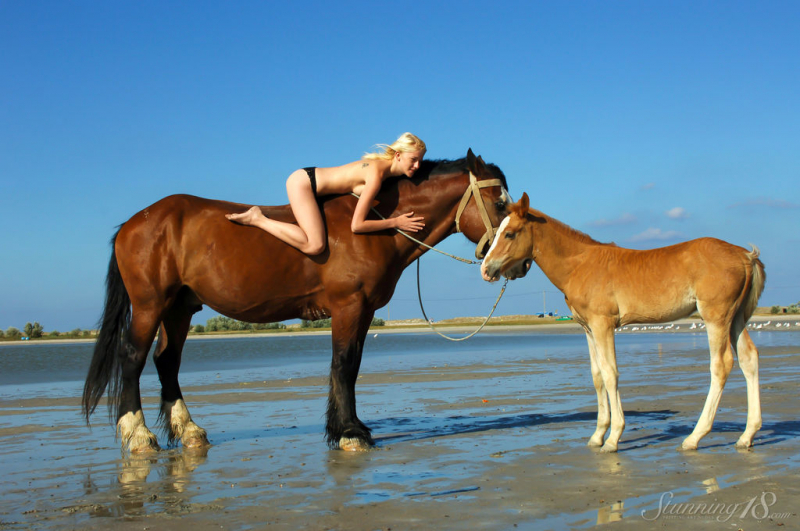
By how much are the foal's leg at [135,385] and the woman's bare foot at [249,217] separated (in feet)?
4.26

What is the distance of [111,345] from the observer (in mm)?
7438

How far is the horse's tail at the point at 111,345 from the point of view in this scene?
23.9 ft

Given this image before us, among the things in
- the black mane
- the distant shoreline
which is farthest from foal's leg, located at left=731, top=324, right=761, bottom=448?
the distant shoreline

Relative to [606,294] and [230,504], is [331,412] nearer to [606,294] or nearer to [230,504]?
[230,504]

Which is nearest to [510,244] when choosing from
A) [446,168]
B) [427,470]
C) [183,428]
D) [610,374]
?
[446,168]

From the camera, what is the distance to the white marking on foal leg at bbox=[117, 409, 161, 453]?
668cm

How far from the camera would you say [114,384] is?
A: 24.1 ft

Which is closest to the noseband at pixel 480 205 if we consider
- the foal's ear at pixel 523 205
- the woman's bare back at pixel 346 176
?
the foal's ear at pixel 523 205

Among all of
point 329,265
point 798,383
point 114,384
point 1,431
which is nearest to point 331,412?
point 329,265

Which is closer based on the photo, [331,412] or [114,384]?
[331,412]

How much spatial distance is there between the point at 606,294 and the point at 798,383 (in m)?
6.32

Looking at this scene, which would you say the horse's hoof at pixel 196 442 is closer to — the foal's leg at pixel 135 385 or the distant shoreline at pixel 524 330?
the foal's leg at pixel 135 385

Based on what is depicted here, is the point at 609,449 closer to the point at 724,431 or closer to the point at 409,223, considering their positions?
the point at 724,431

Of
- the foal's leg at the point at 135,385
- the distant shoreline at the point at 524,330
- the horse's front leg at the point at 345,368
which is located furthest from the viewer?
the distant shoreline at the point at 524,330
